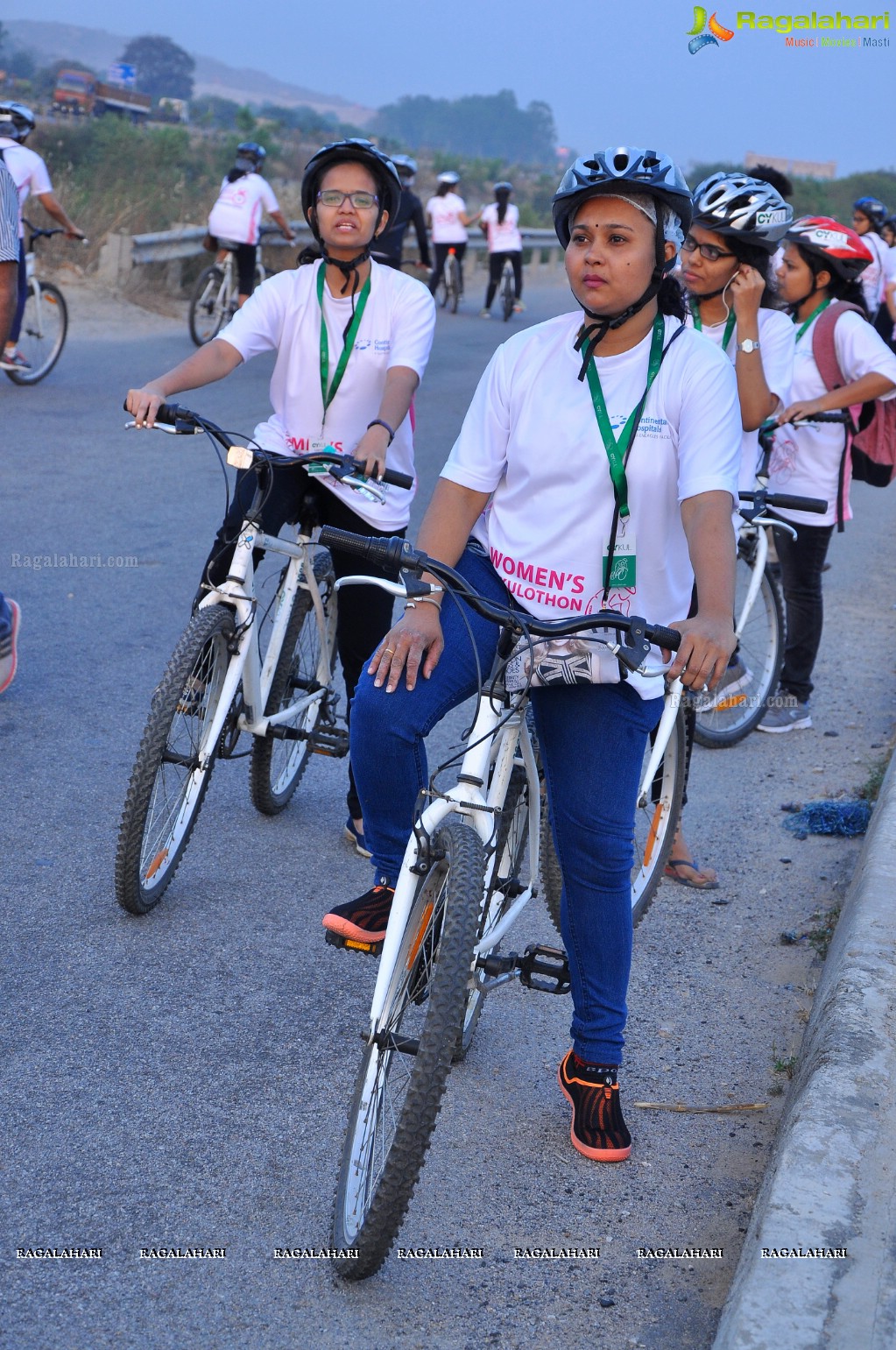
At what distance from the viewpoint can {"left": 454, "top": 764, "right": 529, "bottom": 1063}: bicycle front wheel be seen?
351cm

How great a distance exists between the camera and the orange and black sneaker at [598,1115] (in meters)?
3.55

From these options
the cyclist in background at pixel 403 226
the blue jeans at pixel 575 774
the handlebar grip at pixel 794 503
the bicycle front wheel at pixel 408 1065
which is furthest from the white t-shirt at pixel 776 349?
the cyclist in background at pixel 403 226

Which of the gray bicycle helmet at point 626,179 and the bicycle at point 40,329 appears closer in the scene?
the gray bicycle helmet at point 626,179

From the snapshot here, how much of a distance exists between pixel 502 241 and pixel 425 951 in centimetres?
A: 2166

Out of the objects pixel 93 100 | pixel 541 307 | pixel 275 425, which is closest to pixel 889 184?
pixel 93 100

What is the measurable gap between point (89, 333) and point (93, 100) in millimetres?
69217

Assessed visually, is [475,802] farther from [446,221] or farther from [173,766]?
[446,221]

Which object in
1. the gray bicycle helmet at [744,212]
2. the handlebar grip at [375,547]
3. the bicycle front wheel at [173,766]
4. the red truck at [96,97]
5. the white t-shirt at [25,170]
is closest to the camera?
the handlebar grip at [375,547]

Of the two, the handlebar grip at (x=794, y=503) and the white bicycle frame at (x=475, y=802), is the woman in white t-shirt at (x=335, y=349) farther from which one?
the handlebar grip at (x=794, y=503)

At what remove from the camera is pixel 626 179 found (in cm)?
321

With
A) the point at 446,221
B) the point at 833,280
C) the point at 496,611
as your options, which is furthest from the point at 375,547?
the point at 446,221

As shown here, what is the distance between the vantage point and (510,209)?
23.7 metres

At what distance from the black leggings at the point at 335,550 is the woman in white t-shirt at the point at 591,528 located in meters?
1.20

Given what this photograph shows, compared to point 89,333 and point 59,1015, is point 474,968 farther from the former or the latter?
point 89,333
